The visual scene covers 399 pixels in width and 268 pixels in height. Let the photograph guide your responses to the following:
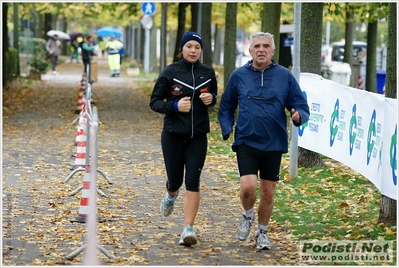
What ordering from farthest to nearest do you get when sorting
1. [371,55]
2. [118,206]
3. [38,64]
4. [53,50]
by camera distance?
[53,50] < [38,64] < [371,55] < [118,206]

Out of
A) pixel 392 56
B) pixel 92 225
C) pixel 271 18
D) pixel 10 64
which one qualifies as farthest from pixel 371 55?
pixel 92 225

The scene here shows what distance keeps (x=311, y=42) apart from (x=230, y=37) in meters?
8.50

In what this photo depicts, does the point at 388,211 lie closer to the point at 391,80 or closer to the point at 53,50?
the point at 391,80

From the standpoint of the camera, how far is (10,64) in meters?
31.5

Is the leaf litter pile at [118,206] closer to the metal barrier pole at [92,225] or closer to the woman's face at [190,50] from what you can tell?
the metal barrier pole at [92,225]

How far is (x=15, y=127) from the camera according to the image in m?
19.6

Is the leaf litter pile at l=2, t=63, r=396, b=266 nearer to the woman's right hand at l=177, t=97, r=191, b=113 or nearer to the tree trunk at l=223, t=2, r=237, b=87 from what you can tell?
the woman's right hand at l=177, t=97, r=191, b=113

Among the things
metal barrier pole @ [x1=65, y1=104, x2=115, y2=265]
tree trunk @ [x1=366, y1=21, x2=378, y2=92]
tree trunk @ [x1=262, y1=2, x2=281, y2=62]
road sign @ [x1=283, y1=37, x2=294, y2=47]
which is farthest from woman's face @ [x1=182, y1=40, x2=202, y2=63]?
road sign @ [x1=283, y1=37, x2=294, y2=47]

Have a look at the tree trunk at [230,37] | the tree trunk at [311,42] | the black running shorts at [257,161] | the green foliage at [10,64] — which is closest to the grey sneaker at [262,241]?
the black running shorts at [257,161]

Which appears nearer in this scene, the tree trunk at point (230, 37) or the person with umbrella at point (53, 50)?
the tree trunk at point (230, 37)

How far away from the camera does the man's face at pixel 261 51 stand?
788 centimetres

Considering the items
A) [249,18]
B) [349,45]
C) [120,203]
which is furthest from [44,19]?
[120,203]

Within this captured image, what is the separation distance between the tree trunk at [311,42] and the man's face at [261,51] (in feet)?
18.1

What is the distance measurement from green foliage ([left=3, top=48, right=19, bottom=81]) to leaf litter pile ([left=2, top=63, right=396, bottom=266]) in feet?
32.4
